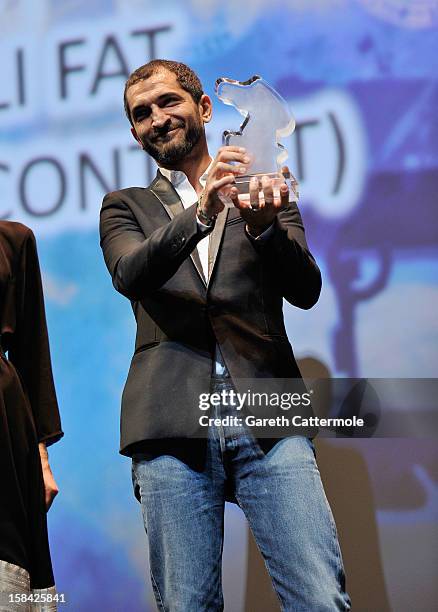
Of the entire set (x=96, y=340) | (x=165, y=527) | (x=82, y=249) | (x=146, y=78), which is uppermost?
(x=146, y=78)

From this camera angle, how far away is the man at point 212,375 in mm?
1787

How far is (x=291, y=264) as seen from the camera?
6.15 feet

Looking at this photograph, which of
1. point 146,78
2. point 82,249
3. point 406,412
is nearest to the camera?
point 146,78

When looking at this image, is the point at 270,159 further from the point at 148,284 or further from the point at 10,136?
the point at 10,136

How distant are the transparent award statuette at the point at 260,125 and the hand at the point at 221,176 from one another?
0.16 ft

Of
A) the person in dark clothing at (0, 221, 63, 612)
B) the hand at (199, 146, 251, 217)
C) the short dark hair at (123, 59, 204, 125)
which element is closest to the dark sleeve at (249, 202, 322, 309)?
the hand at (199, 146, 251, 217)

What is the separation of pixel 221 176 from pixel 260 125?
19 cm

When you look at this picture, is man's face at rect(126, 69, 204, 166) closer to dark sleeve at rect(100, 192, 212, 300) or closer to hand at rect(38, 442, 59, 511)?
dark sleeve at rect(100, 192, 212, 300)

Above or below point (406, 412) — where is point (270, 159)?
above

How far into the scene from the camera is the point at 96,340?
2.72 metres

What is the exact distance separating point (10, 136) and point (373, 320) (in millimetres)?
1178

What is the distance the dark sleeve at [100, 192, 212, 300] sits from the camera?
1.78m

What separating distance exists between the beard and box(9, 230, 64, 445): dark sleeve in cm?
32

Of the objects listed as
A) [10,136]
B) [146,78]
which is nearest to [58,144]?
[10,136]
